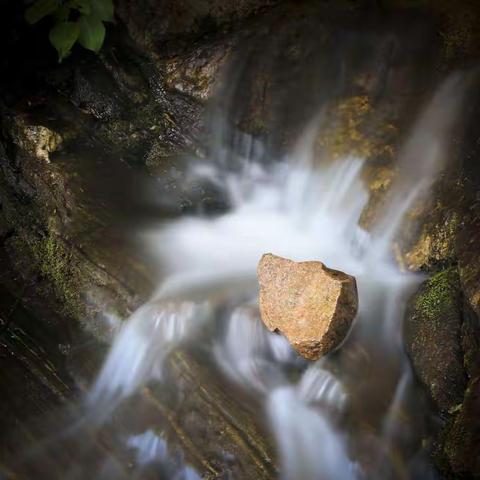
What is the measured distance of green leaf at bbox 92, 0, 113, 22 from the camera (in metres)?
4.17

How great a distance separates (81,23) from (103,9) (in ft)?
0.75

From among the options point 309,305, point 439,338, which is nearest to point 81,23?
point 309,305

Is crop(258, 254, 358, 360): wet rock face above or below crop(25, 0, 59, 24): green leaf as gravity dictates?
below

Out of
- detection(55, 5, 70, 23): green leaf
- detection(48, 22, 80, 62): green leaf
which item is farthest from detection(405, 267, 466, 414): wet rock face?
detection(55, 5, 70, 23): green leaf

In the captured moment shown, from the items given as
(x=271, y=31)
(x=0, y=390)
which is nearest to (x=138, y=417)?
(x=0, y=390)

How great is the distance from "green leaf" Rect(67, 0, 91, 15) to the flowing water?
1.68 m

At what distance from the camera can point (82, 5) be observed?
4.14 m

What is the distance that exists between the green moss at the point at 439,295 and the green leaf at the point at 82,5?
3437 millimetres

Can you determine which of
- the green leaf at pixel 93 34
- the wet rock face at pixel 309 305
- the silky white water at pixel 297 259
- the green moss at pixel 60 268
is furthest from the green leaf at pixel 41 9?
the wet rock face at pixel 309 305

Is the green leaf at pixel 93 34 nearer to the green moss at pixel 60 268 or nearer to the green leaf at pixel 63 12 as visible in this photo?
the green leaf at pixel 63 12

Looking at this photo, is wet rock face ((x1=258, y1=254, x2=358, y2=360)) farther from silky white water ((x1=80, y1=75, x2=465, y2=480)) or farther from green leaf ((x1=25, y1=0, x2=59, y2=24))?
green leaf ((x1=25, y1=0, x2=59, y2=24))

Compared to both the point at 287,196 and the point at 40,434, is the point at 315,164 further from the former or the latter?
the point at 40,434

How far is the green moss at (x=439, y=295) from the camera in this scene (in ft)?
11.3

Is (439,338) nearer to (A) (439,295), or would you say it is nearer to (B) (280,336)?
(A) (439,295)
